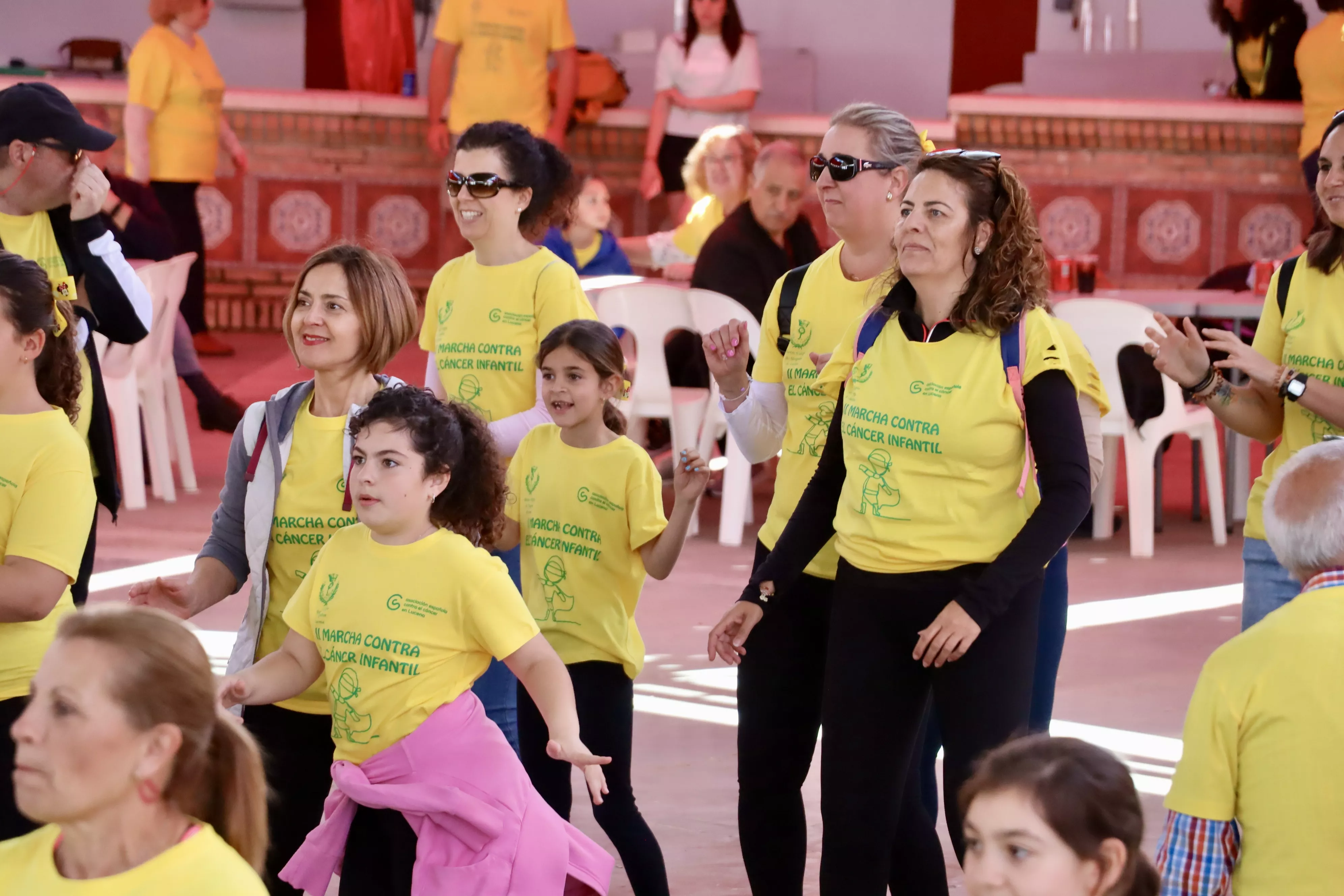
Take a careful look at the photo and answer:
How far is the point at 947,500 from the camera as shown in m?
2.62

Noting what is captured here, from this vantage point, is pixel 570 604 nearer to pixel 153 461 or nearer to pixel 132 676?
pixel 132 676

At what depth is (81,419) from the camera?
10.6 feet

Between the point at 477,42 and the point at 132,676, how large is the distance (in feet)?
25.4

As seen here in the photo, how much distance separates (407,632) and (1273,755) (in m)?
1.25

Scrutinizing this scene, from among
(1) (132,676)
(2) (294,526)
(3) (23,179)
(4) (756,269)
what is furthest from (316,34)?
(1) (132,676)

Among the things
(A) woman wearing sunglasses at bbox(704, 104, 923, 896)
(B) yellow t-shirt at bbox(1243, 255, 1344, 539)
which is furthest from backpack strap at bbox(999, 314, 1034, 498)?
(B) yellow t-shirt at bbox(1243, 255, 1344, 539)

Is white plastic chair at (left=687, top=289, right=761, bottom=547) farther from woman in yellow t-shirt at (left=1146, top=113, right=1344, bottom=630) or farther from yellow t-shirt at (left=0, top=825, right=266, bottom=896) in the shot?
yellow t-shirt at (left=0, top=825, right=266, bottom=896)

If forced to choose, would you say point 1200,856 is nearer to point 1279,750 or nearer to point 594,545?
point 1279,750

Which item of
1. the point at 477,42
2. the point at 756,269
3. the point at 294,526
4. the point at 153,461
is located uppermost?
the point at 477,42

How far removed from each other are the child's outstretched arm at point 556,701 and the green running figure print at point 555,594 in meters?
0.68

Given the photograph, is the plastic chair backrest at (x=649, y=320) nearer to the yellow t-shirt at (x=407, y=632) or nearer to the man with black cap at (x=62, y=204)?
the man with black cap at (x=62, y=204)

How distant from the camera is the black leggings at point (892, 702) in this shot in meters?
2.62

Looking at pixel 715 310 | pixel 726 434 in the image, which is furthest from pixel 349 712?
pixel 726 434

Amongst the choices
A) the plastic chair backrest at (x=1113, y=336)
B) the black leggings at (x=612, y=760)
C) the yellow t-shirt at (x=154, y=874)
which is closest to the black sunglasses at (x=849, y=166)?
the black leggings at (x=612, y=760)
